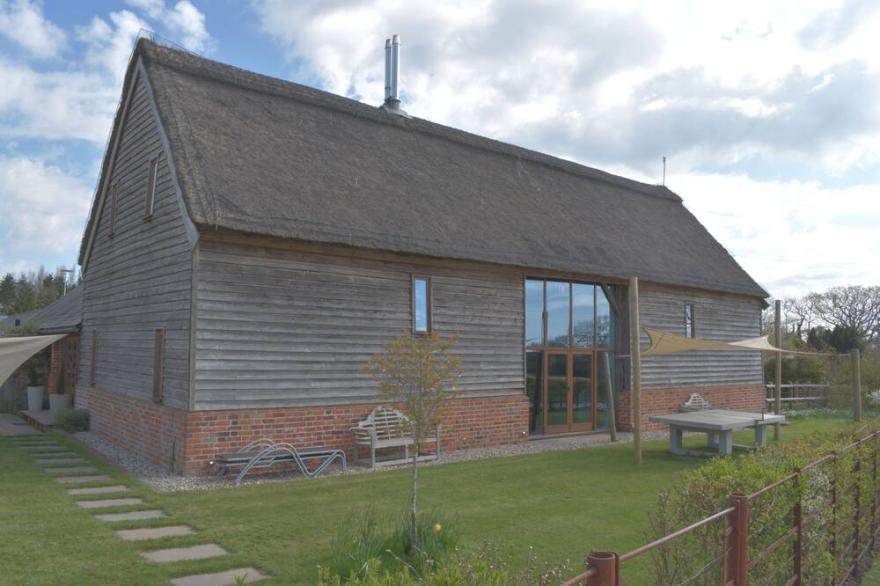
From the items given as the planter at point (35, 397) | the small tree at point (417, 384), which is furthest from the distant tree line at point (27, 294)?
the small tree at point (417, 384)

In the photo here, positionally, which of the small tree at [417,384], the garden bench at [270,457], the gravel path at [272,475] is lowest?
the gravel path at [272,475]

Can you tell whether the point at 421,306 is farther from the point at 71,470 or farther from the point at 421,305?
the point at 71,470

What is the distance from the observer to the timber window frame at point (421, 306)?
13.1 metres

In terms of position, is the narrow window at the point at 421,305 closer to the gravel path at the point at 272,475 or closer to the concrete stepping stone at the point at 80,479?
the gravel path at the point at 272,475

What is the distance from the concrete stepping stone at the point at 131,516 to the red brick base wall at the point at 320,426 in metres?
2.11

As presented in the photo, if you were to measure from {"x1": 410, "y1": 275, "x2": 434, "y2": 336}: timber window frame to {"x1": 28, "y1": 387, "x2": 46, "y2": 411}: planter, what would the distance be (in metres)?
12.0

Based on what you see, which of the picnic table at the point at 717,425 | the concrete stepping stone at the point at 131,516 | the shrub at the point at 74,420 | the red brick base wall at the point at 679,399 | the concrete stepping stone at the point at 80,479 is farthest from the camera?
the red brick base wall at the point at 679,399

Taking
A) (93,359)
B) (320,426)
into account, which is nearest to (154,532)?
(320,426)

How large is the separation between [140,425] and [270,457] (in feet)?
9.90

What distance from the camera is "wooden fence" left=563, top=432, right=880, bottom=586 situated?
3.17 m

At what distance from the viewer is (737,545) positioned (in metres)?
3.97

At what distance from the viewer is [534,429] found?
15789 mm

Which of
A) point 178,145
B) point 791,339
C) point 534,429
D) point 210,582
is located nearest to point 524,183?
point 534,429

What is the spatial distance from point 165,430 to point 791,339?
2987cm
